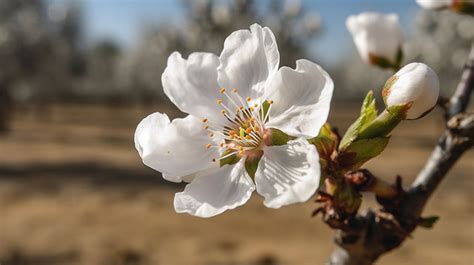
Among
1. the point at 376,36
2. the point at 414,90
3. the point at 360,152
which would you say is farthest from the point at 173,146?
the point at 376,36

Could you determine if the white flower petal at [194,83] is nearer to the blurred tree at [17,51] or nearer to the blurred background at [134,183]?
the blurred background at [134,183]

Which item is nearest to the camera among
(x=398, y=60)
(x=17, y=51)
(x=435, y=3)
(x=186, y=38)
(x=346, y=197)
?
(x=346, y=197)

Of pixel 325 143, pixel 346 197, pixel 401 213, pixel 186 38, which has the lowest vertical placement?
pixel 186 38

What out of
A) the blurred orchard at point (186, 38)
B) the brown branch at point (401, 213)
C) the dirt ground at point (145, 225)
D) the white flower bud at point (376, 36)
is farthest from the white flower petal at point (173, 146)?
the blurred orchard at point (186, 38)

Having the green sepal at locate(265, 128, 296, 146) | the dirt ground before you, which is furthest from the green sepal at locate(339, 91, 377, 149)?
the dirt ground

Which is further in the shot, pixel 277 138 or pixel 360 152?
pixel 277 138

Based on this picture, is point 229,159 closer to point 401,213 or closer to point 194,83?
point 194,83

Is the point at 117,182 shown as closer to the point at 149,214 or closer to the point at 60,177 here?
the point at 60,177
